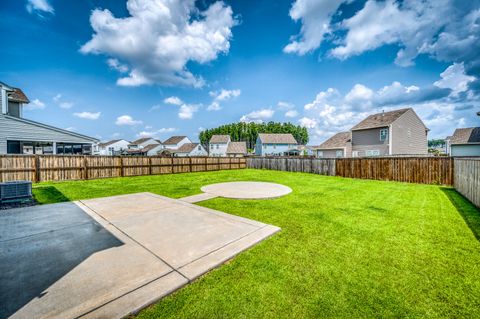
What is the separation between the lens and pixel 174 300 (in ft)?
6.65

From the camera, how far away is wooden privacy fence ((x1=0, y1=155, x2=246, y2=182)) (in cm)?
1031

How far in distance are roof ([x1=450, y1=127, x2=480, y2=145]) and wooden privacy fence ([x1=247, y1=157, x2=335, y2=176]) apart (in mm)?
18188

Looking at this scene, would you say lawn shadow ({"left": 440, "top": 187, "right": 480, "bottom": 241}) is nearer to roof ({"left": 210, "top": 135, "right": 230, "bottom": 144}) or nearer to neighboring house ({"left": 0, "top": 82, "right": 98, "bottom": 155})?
neighboring house ({"left": 0, "top": 82, "right": 98, "bottom": 155})

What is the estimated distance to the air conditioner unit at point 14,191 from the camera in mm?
5902

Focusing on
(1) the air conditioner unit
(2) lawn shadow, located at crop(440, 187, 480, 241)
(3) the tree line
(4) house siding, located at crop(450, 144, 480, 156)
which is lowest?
(2) lawn shadow, located at crop(440, 187, 480, 241)

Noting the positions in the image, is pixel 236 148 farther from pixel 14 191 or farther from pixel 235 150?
pixel 14 191

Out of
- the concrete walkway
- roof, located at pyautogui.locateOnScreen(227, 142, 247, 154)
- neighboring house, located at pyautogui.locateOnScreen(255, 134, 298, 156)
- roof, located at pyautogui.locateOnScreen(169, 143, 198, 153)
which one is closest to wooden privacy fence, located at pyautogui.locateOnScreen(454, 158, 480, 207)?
the concrete walkway

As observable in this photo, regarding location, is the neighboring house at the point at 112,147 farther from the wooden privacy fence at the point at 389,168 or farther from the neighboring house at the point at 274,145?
the wooden privacy fence at the point at 389,168

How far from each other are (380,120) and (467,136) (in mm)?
9210

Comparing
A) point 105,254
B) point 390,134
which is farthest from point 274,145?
point 105,254

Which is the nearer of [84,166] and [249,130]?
[84,166]

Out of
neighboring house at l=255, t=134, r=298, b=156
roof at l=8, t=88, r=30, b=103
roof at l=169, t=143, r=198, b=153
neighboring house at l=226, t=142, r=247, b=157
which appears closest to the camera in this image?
roof at l=8, t=88, r=30, b=103

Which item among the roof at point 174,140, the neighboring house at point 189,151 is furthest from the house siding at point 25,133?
the roof at point 174,140

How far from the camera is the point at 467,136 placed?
21609mm
